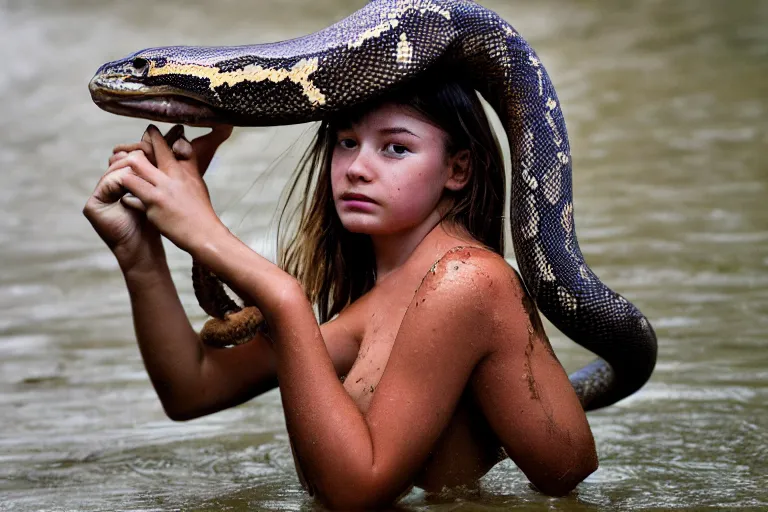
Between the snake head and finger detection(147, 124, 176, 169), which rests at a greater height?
the snake head

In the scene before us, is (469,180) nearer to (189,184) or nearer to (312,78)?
(312,78)

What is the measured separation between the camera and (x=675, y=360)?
4629 mm

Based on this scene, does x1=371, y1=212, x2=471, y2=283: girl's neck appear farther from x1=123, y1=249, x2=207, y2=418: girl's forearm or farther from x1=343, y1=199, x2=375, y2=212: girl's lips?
x1=123, y1=249, x2=207, y2=418: girl's forearm

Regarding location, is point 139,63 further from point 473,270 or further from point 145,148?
point 473,270

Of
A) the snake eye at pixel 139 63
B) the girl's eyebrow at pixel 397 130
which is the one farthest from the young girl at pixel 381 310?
the snake eye at pixel 139 63

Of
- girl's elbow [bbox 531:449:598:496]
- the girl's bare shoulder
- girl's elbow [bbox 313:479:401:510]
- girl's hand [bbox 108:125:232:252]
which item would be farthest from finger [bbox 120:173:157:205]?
girl's elbow [bbox 531:449:598:496]

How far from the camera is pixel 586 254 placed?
6152mm

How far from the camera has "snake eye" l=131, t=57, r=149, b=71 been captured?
3.03m

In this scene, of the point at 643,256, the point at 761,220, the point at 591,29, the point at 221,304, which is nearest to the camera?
the point at 221,304

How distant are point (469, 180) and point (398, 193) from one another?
24 centimetres

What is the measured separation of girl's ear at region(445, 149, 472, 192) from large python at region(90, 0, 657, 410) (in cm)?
16

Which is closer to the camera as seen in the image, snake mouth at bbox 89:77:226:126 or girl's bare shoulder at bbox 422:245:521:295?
girl's bare shoulder at bbox 422:245:521:295

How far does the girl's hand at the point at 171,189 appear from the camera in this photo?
2947 millimetres

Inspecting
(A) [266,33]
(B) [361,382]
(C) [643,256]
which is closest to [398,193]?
(B) [361,382]
